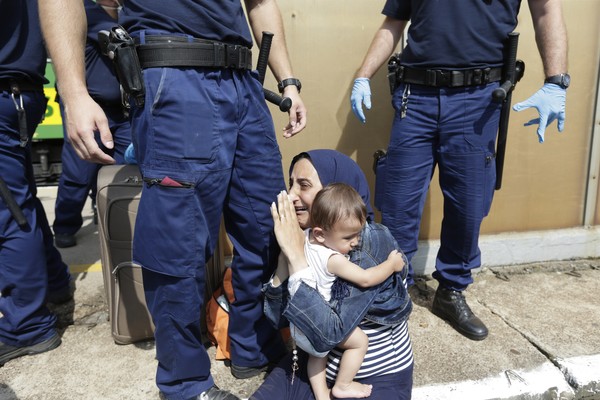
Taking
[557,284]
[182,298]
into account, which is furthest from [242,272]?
[557,284]

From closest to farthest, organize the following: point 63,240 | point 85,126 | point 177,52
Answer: point 85,126, point 177,52, point 63,240

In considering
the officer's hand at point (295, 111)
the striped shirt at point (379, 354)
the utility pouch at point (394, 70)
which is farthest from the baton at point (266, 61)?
the striped shirt at point (379, 354)

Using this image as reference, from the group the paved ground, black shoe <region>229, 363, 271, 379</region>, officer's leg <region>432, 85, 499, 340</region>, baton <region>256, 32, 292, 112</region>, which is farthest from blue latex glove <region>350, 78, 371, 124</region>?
black shoe <region>229, 363, 271, 379</region>

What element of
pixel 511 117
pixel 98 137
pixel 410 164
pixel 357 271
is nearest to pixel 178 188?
pixel 357 271

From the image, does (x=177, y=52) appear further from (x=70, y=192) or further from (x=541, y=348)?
(x=70, y=192)

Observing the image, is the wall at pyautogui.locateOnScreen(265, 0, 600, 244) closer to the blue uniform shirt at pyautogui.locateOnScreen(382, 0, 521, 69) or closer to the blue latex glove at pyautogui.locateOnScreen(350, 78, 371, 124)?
the blue latex glove at pyautogui.locateOnScreen(350, 78, 371, 124)

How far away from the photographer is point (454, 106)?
92.0 inches

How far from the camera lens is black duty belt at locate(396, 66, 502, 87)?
2.31m

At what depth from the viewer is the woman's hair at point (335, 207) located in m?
1.66

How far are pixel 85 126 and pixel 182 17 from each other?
0.48 meters

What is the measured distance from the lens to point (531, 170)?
10.8 ft

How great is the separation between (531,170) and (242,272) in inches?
89.4

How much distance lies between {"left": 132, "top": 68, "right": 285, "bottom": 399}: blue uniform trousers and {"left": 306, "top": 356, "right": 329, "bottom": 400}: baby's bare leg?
0.38 metres

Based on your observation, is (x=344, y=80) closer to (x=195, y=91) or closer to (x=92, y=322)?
(x=195, y=91)
